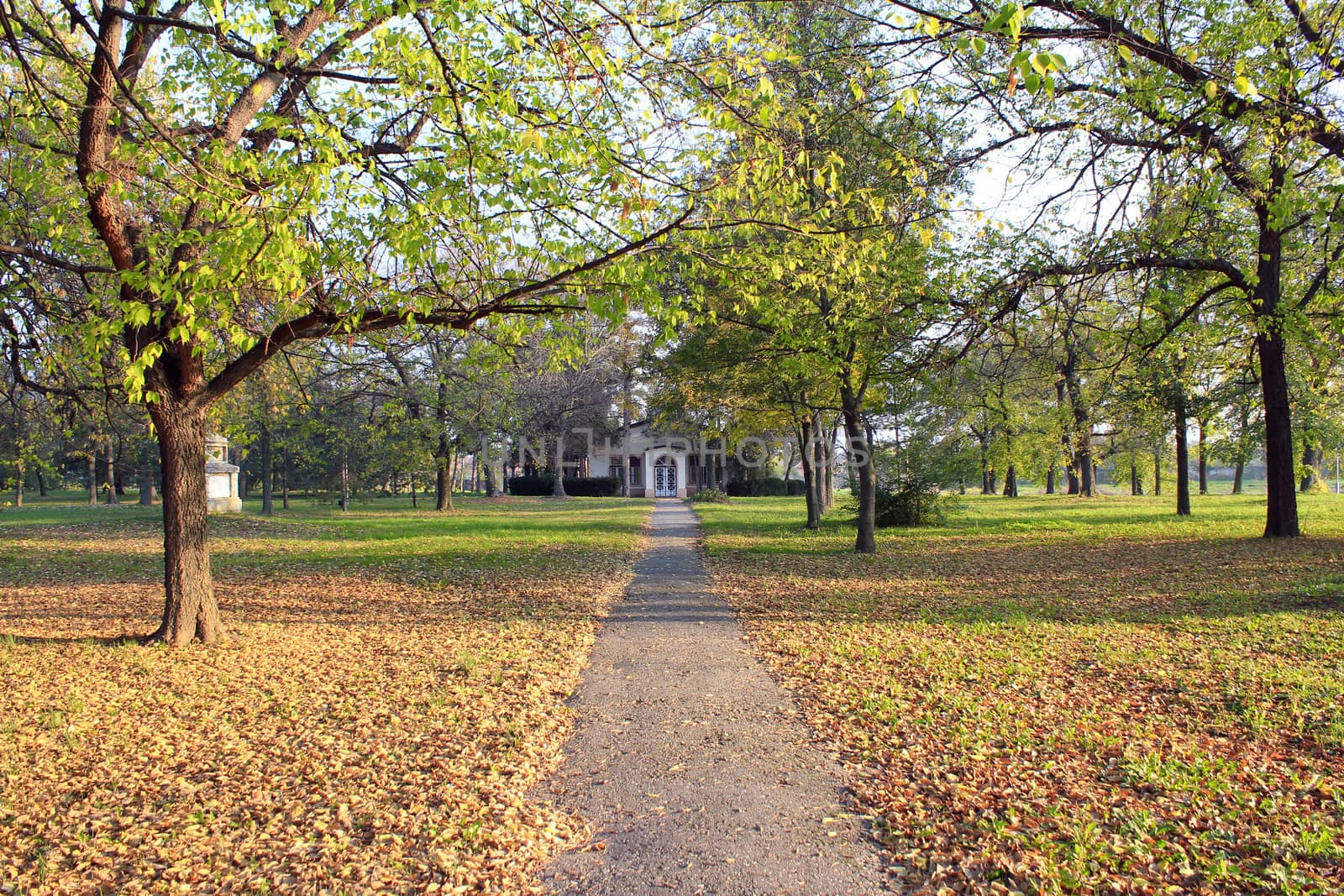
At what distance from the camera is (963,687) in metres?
6.02

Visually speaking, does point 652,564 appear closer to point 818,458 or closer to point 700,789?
point 700,789

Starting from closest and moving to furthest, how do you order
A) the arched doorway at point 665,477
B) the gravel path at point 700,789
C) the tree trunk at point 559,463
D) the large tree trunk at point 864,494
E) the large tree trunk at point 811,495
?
the gravel path at point 700,789 → the large tree trunk at point 864,494 → the large tree trunk at point 811,495 → the tree trunk at point 559,463 → the arched doorway at point 665,477

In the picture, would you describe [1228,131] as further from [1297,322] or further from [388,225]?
[388,225]

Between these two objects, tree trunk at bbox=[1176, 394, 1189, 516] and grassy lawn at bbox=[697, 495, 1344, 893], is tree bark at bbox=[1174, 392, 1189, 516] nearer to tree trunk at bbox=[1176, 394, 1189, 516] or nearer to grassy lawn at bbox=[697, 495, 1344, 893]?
tree trunk at bbox=[1176, 394, 1189, 516]

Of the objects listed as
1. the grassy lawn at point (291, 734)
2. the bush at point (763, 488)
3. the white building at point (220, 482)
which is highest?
the white building at point (220, 482)

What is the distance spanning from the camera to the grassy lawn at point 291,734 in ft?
11.7

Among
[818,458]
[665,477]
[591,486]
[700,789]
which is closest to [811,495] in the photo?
[818,458]

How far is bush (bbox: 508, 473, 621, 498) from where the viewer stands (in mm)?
49094

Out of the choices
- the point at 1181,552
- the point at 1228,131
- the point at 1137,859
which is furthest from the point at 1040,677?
the point at 1181,552

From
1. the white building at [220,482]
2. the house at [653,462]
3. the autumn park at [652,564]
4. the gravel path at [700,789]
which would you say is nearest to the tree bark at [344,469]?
the white building at [220,482]

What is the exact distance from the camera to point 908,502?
20875 millimetres

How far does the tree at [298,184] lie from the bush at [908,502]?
14.8 m

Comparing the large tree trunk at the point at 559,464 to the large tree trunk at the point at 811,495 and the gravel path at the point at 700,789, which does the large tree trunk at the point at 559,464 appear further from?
the gravel path at the point at 700,789

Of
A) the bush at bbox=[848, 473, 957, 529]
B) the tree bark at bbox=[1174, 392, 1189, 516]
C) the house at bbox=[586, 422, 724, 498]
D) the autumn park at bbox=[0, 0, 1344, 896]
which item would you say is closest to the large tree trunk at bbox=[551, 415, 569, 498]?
the house at bbox=[586, 422, 724, 498]
